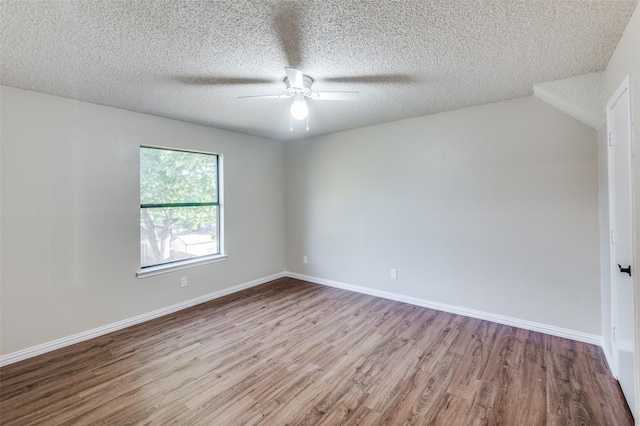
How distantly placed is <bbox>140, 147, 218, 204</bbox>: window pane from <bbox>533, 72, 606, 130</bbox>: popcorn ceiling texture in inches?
158

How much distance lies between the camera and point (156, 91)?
267cm

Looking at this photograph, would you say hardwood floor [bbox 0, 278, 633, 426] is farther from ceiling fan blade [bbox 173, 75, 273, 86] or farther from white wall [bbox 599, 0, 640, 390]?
ceiling fan blade [bbox 173, 75, 273, 86]

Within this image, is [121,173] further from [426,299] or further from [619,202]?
[619,202]

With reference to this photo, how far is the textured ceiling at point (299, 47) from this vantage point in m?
1.56

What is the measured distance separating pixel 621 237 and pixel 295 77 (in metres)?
2.67

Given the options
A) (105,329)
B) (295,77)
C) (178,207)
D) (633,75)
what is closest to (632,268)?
(633,75)

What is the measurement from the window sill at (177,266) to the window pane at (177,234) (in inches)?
3.9

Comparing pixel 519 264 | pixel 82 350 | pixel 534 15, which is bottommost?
pixel 82 350

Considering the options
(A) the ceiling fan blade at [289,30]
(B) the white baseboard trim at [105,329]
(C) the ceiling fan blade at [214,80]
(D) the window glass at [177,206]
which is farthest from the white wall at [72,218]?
(A) the ceiling fan blade at [289,30]

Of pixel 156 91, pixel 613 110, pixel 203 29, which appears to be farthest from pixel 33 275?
pixel 613 110

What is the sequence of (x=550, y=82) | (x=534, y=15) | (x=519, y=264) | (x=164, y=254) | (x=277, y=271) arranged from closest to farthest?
(x=534, y=15)
(x=550, y=82)
(x=519, y=264)
(x=164, y=254)
(x=277, y=271)

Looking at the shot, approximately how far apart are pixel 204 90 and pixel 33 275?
2.38 m

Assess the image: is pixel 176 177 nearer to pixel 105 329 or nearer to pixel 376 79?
pixel 105 329

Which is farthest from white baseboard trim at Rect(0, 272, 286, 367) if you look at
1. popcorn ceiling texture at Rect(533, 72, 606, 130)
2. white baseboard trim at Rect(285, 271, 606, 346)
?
popcorn ceiling texture at Rect(533, 72, 606, 130)
